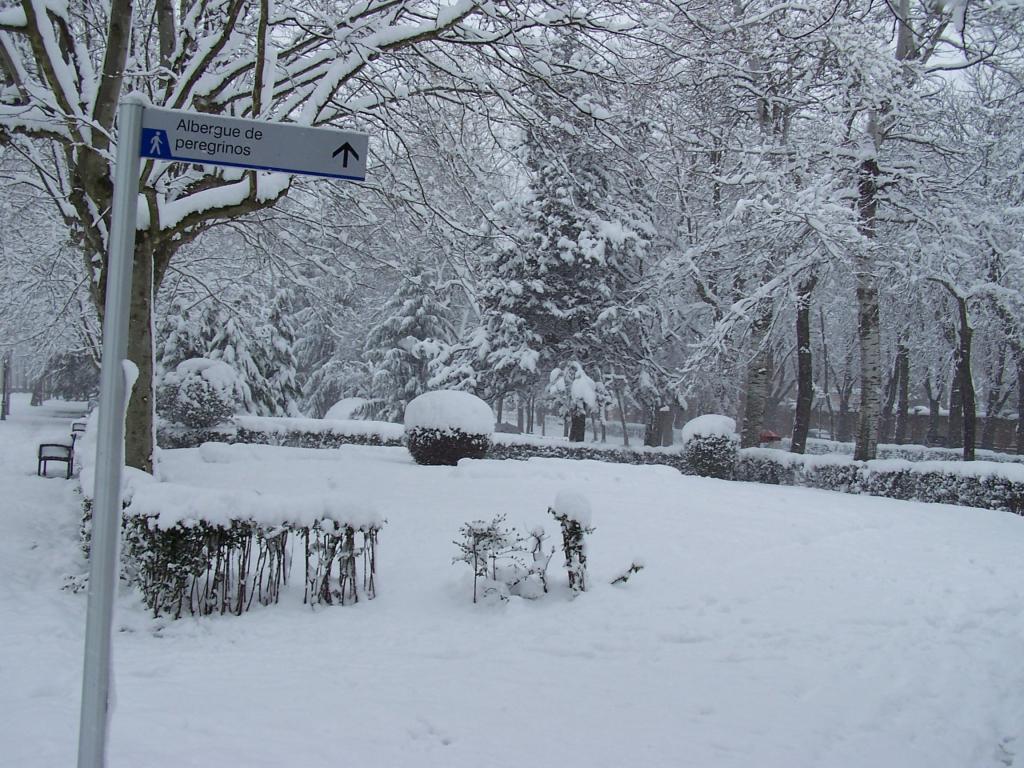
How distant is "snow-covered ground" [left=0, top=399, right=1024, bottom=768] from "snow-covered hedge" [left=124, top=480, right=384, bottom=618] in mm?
235

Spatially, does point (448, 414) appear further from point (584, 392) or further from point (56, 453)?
point (56, 453)

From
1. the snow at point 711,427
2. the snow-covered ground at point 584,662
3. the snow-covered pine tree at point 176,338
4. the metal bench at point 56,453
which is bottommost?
the snow-covered ground at point 584,662

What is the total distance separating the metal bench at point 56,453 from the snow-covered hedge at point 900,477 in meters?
13.3

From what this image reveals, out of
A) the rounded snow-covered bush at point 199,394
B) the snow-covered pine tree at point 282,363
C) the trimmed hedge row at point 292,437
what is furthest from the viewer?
the snow-covered pine tree at point 282,363

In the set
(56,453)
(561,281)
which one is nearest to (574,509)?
(56,453)

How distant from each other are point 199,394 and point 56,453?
5.16 m

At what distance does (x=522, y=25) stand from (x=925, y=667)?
6.08 metres

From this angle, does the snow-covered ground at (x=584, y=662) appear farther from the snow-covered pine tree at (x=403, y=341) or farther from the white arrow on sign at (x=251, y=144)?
the snow-covered pine tree at (x=403, y=341)

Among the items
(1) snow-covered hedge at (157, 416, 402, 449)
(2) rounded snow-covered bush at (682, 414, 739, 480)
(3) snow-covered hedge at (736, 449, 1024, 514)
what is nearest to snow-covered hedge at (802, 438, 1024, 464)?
(3) snow-covered hedge at (736, 449, 1024, 514)

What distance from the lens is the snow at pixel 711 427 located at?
17062 mm

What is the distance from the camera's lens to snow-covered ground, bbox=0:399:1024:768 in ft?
12.8

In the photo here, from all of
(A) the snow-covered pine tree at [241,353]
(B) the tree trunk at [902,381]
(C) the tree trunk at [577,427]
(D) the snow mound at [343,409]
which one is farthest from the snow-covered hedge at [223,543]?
(B) the tree trunk at [902,381]

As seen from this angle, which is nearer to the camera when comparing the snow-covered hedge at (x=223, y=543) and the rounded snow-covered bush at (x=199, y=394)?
the snow-covered hedge at (x=223, y=543)

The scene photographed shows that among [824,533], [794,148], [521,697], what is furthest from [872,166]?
[521,697]
